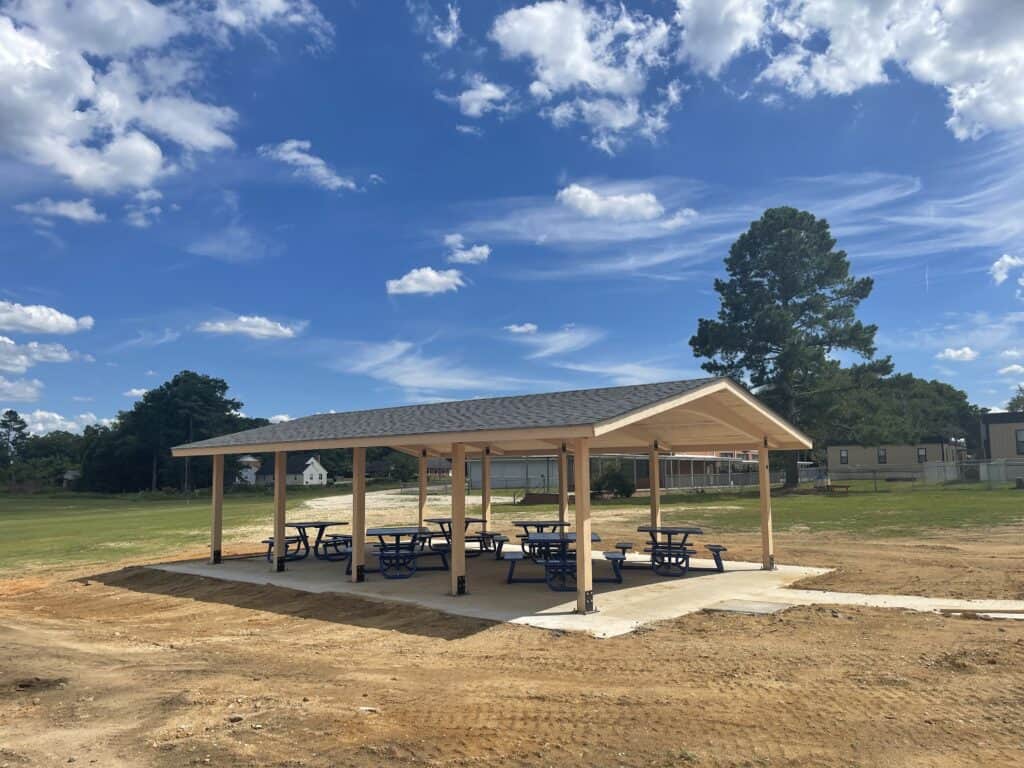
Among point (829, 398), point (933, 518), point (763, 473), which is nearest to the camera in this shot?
point (763, 473)

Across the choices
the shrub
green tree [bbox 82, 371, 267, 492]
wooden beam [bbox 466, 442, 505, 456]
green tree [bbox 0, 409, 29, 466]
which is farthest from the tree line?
green tree [bbox 0, 409, 29, 466]

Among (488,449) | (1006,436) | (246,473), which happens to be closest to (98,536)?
(488,449)

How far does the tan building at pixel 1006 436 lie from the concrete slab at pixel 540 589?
151ft

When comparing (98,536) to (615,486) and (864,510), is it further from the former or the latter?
(864,510)

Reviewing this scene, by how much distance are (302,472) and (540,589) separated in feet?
273

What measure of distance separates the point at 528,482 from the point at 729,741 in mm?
47019

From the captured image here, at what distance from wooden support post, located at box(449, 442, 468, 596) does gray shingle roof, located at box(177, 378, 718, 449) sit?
0.58 metres

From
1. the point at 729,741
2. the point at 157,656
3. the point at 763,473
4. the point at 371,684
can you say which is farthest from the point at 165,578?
the point at 729,741

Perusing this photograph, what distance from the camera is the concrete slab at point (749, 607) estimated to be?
9297 millimetres

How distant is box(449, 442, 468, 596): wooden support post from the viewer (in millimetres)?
10430

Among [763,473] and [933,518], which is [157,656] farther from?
[933,518]

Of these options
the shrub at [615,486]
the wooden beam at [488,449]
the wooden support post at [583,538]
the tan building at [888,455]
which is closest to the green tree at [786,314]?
the shrub at [615,486]

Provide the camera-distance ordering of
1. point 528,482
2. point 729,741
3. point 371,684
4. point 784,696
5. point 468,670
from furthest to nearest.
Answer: point 528,482
point 468,670
point 371,684
point 784,696
point 729,741

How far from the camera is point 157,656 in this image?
7.45 m
